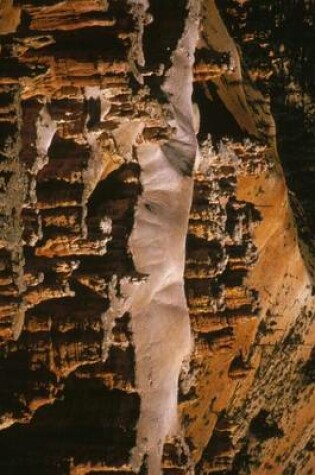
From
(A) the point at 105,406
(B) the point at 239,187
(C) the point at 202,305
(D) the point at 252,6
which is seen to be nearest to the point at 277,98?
(D) the point at 252,6

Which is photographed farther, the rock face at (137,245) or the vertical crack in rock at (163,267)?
the vertical crack in rock at (163,267)

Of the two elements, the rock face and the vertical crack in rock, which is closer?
the rock face

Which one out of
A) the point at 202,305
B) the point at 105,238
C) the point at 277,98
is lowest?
the point at 202,305

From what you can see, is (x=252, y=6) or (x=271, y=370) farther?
(x=252, y=6)

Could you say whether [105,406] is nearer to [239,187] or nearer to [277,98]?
[239,187]
